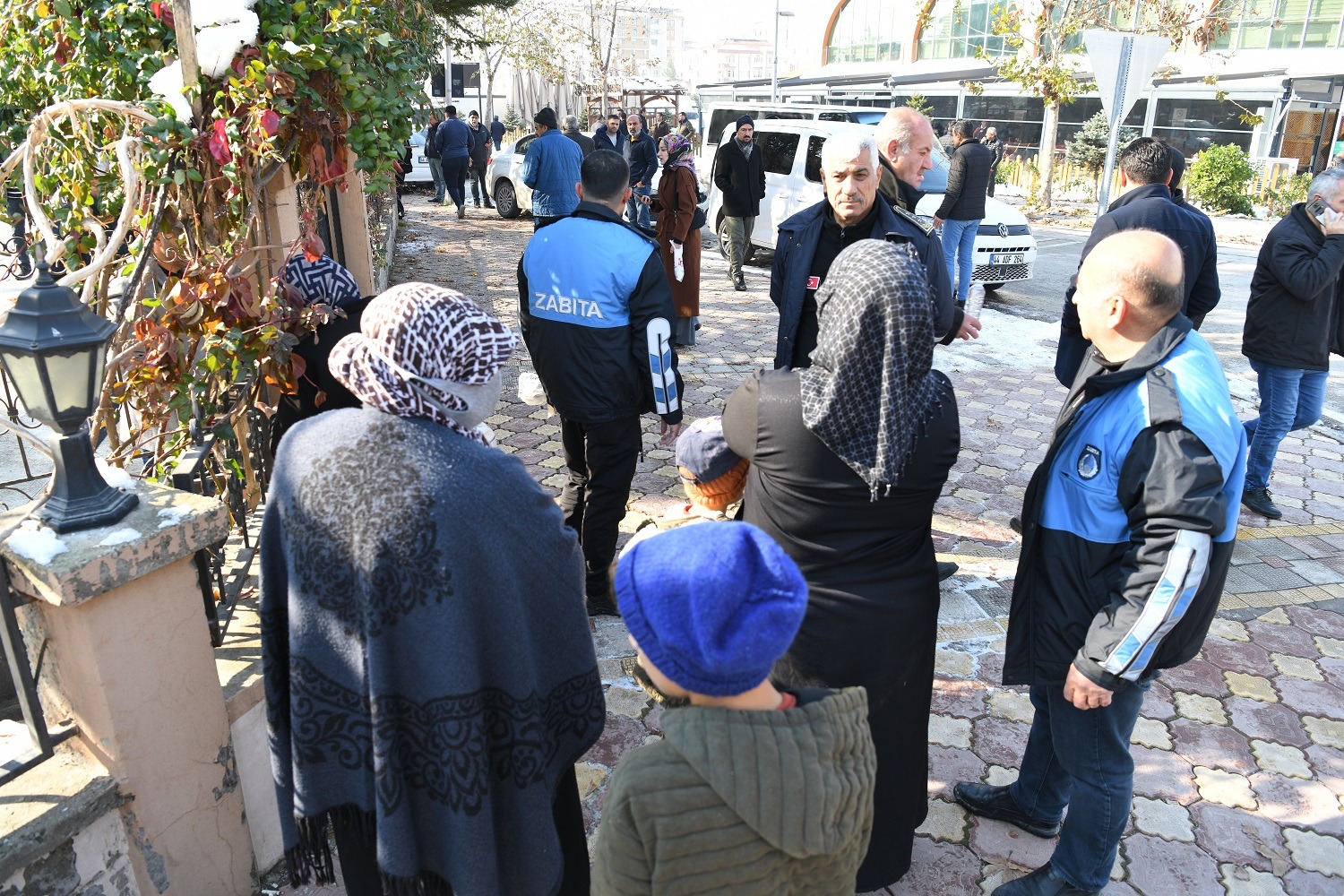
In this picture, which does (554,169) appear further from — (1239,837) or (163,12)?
(1239,837)

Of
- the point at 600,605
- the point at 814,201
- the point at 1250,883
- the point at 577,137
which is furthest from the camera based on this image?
the point at 577,137

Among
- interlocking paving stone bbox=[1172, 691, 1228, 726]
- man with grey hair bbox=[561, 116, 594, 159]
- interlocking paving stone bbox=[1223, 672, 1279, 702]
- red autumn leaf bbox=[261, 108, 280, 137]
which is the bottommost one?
interlocking paving stone bbox=[1223, 672, 1279, 702]

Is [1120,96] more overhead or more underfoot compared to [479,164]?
more overhead

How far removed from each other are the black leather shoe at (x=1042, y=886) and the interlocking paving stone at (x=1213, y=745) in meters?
0.98

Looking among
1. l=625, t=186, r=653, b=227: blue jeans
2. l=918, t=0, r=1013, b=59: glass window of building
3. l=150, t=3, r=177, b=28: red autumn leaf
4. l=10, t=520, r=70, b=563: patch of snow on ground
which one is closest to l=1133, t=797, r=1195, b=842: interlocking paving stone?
l=10, t=520, r=70, b=563: patch of snow on ground

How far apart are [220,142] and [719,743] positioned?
275 centimetres

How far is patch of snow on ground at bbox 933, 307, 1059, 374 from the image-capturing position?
8.04m

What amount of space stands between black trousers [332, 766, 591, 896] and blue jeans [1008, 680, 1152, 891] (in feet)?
4.25

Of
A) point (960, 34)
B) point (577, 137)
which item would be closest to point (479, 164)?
point (577, 137)

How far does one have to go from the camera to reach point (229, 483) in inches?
117

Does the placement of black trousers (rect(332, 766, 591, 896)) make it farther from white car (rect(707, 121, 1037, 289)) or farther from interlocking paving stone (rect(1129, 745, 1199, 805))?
white car (rect(707, 121, 1037, 289))

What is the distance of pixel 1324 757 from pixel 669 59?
157 meters

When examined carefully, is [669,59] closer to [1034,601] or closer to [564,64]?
[564,64]

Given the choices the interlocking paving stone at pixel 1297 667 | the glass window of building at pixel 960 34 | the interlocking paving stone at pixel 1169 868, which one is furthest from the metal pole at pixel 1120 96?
the glass window of building at pixel 960 34
